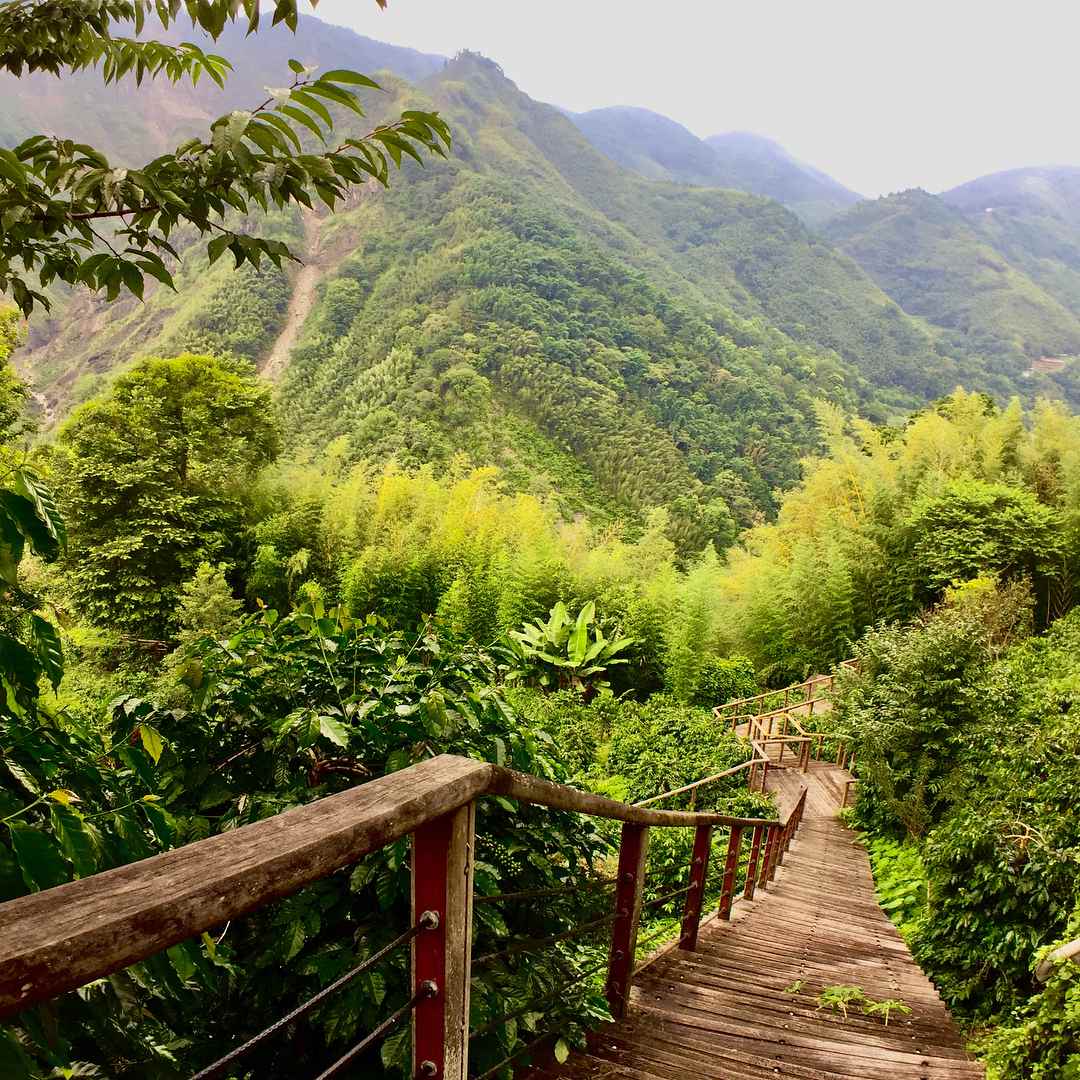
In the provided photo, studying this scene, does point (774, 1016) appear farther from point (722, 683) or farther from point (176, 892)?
point (722, 683)

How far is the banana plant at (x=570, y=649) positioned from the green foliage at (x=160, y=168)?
11.3m

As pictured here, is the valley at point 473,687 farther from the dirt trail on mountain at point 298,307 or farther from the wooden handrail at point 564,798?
the dirt trail on mountain at point 298,307

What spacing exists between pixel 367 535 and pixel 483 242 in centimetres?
3678

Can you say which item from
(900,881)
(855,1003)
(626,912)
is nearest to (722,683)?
(900,881)

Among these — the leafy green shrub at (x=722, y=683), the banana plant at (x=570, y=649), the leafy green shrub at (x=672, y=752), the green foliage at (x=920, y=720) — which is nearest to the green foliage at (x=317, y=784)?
the green foliage at (x=920, y=720)

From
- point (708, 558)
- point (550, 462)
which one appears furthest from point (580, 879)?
point (550, 462)

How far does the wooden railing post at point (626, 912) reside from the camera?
2.18 metres

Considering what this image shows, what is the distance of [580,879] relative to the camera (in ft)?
6.99

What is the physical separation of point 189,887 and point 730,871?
3878 mm

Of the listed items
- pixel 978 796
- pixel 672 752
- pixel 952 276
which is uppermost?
pixel 952 276

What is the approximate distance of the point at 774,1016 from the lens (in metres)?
2.62

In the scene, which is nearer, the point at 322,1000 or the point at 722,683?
the point at 322,1000

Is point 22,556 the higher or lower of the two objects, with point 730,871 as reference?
higher

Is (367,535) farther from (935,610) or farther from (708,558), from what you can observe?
(935,610)
